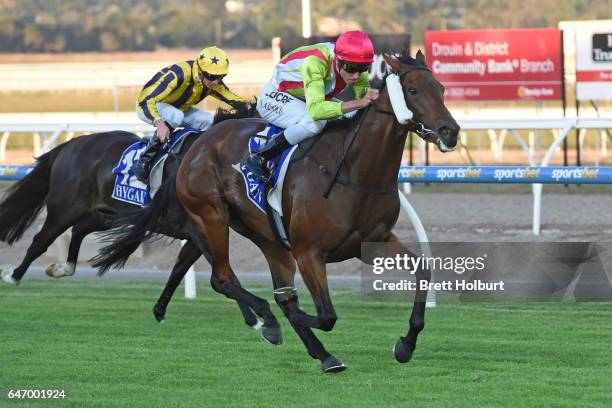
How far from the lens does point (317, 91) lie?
6285 mm

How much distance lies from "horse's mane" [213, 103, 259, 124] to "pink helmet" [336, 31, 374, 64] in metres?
1.59

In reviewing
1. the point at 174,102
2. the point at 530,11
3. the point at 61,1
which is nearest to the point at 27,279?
the point at 174,102

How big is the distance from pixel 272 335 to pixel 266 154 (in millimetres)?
927

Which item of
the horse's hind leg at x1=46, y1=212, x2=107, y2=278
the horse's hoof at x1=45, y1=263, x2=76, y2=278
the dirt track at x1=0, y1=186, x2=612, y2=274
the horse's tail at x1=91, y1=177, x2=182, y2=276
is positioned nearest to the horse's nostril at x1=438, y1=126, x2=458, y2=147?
the horse's tail at x1=91, y1=177, x2=182, y2=276

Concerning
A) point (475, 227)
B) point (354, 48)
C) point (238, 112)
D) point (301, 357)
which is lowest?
point (475, 227)

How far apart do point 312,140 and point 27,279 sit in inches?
191

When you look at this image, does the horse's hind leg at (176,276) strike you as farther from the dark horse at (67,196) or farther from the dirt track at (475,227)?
the dirt track at (475,227)

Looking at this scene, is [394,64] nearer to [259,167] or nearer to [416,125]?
[416,125]

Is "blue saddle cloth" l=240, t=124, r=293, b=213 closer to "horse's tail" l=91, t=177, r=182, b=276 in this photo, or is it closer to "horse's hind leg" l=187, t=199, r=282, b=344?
"horse's hind leg" l=187, t=199, r=282, b=344

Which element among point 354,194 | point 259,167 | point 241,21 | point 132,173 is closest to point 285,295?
point 259,167

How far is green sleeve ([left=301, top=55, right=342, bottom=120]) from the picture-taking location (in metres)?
6.18

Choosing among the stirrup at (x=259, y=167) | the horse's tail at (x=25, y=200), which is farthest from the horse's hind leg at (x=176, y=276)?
the horse's tail at (x=25, y=200)

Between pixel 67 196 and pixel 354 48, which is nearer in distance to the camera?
pixel 354 48

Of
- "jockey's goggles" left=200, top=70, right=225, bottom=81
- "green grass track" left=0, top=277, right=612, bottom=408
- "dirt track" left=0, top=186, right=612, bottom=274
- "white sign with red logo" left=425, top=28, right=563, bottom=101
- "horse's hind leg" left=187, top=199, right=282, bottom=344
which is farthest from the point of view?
"white sign with red logo" left=425, top=28, right=563, bottom=101
